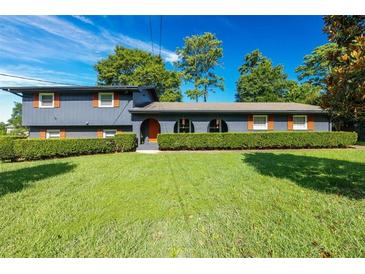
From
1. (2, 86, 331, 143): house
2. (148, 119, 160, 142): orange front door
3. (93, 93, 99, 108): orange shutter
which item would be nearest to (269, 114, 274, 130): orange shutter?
(2, 86, 331, 143): house

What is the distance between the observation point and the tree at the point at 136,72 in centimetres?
2764

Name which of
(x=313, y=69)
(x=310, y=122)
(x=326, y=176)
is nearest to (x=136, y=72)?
(x=310, y=122)

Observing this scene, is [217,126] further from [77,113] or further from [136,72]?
[136,72]

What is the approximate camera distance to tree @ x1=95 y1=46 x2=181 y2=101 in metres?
27.6

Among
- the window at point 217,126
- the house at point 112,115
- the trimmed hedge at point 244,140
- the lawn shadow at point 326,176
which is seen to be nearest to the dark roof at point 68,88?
the house at point 112,115

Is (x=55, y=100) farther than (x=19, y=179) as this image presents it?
Yes

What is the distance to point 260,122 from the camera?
50.5ft

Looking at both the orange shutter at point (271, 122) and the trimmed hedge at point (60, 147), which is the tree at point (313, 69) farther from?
the trimmed hedge at point (60, 147)

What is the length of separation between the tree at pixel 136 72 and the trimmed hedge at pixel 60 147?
16951mm

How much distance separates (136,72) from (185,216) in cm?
2710

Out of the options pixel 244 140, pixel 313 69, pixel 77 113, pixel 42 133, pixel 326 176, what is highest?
pixel 313 69

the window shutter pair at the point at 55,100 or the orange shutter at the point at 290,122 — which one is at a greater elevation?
the window shutter pair at the point at 55,100
